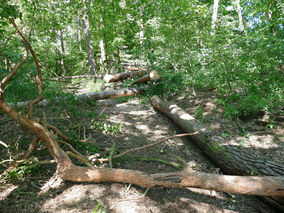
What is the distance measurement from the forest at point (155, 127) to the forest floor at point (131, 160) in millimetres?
21

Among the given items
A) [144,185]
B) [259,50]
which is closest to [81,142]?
[144,185]

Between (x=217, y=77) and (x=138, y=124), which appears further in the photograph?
(x=217, y=77)

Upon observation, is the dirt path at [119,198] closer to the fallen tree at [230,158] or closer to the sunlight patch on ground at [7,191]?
the sunlight patch on ground at [7,191]

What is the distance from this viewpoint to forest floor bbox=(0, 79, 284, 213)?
230 cm

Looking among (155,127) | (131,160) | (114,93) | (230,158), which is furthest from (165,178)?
(114,93)

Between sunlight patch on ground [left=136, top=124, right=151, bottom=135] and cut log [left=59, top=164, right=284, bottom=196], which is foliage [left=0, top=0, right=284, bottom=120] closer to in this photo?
cut log [left=59, top=164, right=284, bottom=196]

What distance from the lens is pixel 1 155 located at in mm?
3037

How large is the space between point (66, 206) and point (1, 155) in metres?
1.84

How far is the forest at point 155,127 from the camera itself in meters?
2.42

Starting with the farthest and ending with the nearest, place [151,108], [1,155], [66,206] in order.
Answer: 1. [151,108]
2. [1,155]
3. [66,206]

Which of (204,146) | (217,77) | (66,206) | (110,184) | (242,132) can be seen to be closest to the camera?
(66,206)

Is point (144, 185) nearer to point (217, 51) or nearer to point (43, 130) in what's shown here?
point (43, 130)

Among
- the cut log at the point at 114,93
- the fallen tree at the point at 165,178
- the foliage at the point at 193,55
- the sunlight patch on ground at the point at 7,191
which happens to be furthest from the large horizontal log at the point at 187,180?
the cut log at the point at 114,93

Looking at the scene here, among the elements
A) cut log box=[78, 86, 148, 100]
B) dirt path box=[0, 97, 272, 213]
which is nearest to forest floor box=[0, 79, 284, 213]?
dirt path box=[0, 97, 272, 213]
